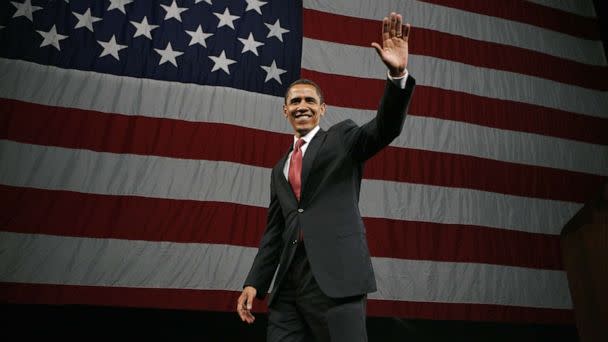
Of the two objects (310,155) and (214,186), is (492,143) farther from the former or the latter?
(310,155)

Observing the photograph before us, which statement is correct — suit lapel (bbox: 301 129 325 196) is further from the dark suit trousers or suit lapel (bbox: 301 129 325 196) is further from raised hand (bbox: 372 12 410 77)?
raised hand (bbox: 372 12 410 77)

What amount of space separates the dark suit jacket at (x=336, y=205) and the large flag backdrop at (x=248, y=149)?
1.47 meters

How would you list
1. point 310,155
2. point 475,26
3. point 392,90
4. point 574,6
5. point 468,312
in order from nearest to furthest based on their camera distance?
point 392,90, point 310,155, point 468,312, point 475,26, point 574,6

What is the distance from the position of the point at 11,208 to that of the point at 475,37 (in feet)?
11.8

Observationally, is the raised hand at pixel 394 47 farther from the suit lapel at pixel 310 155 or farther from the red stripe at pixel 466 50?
the red stripe at pixel 466 50

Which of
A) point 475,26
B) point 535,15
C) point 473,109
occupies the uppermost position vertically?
point 535,15

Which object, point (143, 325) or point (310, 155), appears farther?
point (143, 325)

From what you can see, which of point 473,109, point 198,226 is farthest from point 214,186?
point 473,109

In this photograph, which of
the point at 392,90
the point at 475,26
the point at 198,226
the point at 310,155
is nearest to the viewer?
the point at 392,90

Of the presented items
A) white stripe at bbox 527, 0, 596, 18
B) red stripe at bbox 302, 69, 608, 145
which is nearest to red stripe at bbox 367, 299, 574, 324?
red stripe at bbox 302, 69, 608, 145

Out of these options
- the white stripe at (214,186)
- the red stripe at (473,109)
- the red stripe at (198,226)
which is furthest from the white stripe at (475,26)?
the red stripe at (198,226)

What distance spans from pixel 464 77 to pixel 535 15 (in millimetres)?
1101

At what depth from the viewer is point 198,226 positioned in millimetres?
2881

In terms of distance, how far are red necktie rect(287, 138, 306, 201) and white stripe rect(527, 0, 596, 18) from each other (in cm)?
365
